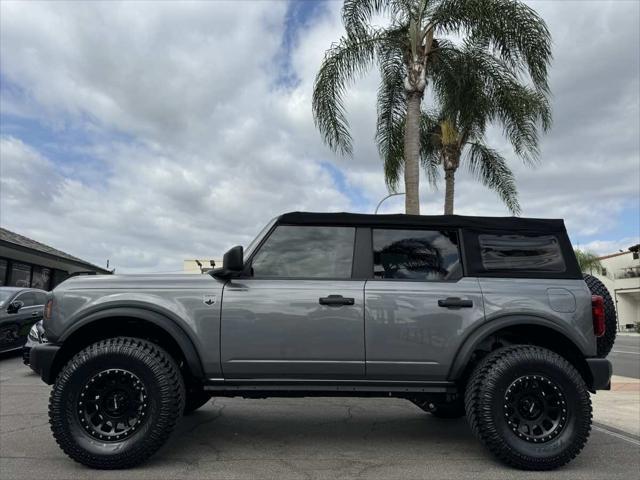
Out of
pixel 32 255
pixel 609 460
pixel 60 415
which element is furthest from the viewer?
pixel 32 255

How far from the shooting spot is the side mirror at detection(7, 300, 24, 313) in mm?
10740

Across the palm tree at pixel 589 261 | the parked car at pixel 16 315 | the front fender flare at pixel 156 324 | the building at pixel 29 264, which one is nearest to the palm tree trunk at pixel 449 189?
the parked car at pixel 16 315

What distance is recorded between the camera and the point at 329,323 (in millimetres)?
4137

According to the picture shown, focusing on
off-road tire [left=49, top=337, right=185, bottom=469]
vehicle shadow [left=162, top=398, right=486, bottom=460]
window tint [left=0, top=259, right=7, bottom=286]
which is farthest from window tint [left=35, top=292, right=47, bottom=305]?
window tint [left=0, top=259, right=7, bottom=286]

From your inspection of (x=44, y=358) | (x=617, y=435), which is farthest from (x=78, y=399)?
(x=617, y=435)

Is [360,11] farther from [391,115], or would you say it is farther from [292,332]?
[292,332]

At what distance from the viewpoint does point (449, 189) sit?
1562cm

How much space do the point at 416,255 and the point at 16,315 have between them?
9659 millimetres

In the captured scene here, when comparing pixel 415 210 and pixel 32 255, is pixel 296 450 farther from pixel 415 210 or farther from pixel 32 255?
pixel 32 255

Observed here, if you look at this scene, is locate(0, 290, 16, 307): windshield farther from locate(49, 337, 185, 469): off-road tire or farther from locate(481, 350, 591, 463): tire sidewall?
locate(481, 350, 591, 463): tire sidewall

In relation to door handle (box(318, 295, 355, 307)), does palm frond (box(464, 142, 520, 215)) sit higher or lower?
higher

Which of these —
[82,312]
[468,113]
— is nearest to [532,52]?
[468,113]

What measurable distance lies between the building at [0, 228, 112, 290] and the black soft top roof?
61.2 ft

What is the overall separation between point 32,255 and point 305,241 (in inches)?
928
